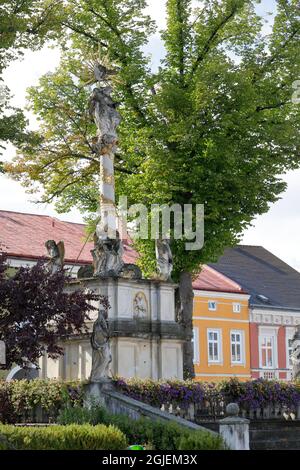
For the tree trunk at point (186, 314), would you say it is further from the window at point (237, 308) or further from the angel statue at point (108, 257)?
the window at point (237, 308)

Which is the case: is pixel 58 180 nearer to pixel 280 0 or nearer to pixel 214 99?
pixel 214 99

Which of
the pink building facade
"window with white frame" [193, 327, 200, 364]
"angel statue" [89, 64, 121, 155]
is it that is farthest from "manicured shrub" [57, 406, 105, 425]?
the pink building facade

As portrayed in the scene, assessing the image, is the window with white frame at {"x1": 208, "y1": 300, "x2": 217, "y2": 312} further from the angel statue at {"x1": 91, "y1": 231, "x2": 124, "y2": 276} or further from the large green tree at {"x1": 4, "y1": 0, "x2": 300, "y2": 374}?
the angel statue at {"x1": 91, "y1": 231, "x2": 124, "y2": 276}

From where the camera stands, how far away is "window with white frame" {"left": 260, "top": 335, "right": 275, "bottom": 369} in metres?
48.5

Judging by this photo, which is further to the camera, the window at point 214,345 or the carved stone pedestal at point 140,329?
the window at point 214,345

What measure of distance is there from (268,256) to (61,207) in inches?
1135

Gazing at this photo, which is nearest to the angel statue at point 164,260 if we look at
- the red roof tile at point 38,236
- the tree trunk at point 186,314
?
the tree trunk at point 186,314

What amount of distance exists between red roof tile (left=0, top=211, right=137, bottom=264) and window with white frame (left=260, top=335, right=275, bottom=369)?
9756mm

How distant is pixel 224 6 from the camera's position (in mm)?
28078

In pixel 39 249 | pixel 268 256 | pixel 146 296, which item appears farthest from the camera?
pixel 268 256

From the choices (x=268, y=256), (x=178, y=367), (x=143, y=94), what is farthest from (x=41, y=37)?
(x=268, y=256)

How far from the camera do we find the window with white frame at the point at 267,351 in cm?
4853

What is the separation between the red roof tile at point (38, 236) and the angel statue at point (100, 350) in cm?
1762

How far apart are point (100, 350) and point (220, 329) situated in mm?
28242
